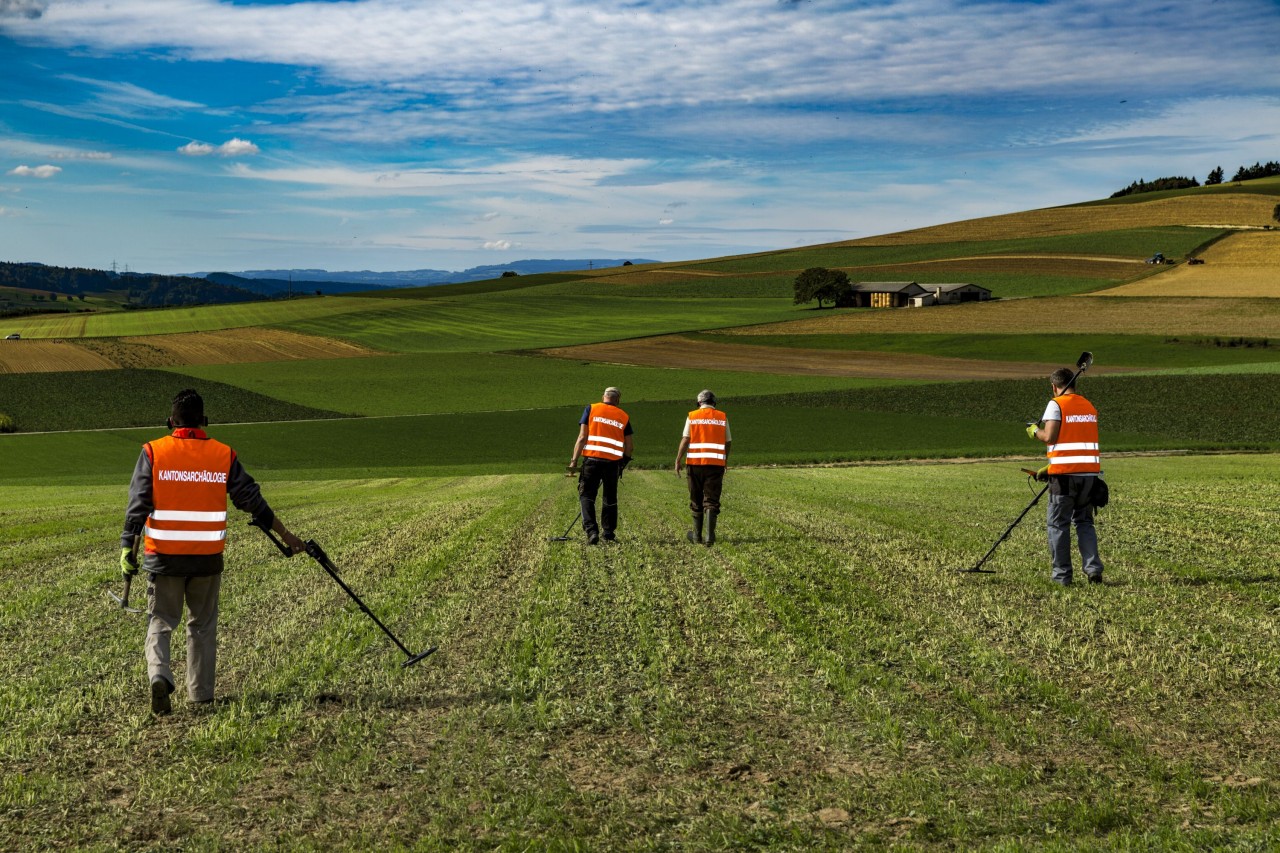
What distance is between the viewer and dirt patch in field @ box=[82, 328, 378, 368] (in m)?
86.1

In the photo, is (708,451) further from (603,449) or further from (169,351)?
(169,351)

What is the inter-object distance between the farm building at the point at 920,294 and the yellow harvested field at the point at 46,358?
260 feet

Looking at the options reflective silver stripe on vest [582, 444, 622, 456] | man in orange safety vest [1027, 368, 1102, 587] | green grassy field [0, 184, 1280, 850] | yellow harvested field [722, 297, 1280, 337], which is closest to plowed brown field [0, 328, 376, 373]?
yellow harvested field [722, 297, 1280, 337]

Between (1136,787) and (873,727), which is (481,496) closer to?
(873,727)

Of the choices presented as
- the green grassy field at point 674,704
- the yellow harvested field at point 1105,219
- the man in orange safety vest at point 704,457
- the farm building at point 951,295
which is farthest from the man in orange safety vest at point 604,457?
the yellow harvested field at point 1105,219

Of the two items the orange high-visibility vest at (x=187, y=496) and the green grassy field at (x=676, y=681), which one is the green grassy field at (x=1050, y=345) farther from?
the orange high-visibility vest at (x=187, y=496)

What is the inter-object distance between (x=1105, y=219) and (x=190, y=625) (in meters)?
173

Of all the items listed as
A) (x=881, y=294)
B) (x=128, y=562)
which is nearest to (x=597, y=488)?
(x=128, y=562)

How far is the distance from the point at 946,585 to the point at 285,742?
8289mm

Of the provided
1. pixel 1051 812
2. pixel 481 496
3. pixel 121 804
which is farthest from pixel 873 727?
pixel 481 496

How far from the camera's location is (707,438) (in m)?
16.9

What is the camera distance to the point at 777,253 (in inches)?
7313

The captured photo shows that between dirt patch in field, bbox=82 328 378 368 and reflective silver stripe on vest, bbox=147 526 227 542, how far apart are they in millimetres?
79734

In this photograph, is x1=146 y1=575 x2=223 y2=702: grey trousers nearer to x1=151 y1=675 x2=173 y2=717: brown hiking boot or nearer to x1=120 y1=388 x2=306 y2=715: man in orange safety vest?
x1=120 y1=388 x2=306 y2=715: man in orange safety vest
